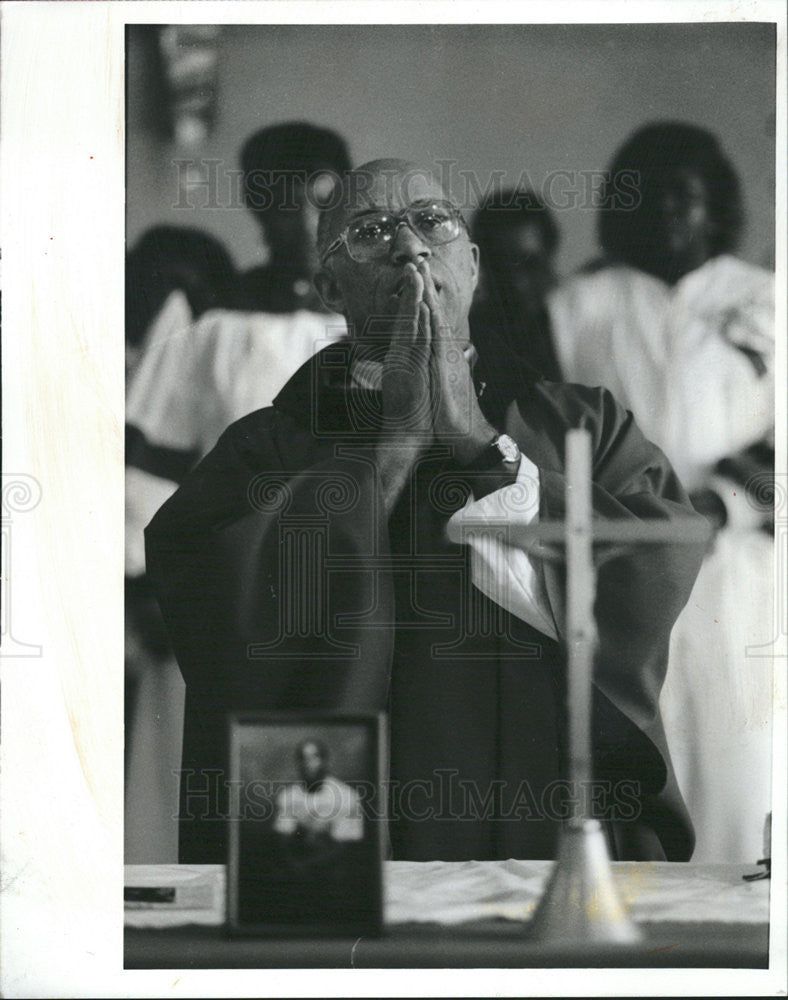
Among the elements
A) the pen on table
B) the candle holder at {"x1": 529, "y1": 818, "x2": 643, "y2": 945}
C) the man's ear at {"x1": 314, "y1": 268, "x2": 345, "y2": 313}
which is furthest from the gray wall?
the pen on table

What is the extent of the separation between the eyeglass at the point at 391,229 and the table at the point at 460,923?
1.19 meters

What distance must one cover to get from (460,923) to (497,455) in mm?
907

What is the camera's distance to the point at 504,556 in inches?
69.7

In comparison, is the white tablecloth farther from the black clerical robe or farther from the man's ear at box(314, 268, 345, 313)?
the man's ear at box(314, 268, 345, 313)

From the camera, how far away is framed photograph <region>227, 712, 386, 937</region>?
175cm

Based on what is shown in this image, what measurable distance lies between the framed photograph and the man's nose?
884 millimetres

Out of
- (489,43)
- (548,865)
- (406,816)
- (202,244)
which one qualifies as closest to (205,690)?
(406,816)

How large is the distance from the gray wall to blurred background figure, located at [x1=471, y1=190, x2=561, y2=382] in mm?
54

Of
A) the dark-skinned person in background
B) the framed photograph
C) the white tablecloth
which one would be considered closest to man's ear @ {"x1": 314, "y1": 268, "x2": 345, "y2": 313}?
the dark-skinned person in background

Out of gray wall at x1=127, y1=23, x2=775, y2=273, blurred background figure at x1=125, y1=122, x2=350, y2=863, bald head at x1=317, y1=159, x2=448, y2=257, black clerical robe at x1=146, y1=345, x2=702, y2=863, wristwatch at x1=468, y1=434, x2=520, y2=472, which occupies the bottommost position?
black clerical robe at x1=146, y1=345, x2=702, y2=863

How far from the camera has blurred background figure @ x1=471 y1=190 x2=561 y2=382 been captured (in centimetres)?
177

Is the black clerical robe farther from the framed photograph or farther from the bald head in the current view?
the bald head

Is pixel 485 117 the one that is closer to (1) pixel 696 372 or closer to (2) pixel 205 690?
(1) pixel 696 372

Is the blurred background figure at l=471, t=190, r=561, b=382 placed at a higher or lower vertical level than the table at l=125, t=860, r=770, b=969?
higher
